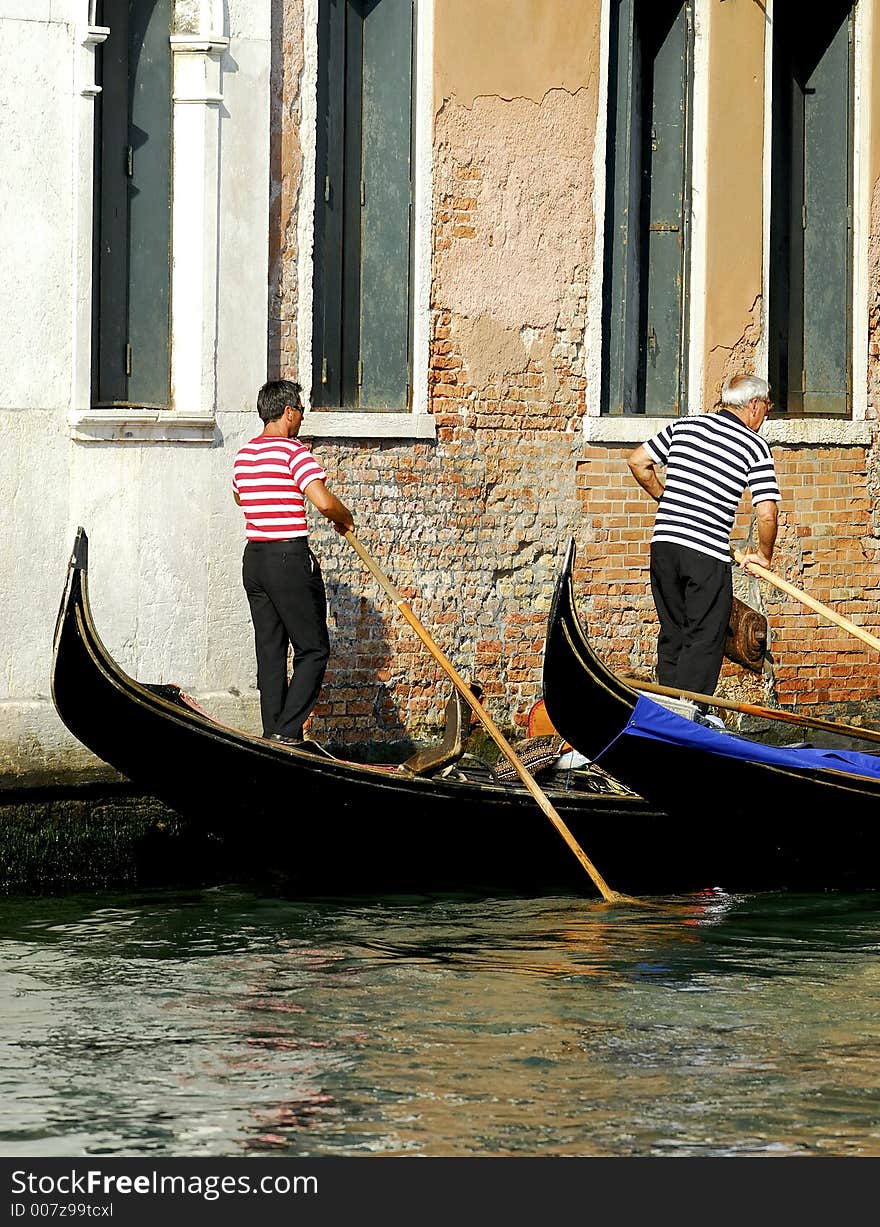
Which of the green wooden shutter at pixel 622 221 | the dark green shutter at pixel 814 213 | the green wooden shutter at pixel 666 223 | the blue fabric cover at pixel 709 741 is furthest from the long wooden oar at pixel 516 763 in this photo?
the dark green shutter at pixel 814 213

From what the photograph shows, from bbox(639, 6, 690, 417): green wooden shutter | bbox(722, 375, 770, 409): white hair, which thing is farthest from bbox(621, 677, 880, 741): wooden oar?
bbox(639, 6, 690, 417): green wooden shutter

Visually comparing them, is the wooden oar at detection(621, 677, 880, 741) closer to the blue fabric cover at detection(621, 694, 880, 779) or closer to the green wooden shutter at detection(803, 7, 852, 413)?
the blue fabric cover at detection(621, 694, 880, 779)

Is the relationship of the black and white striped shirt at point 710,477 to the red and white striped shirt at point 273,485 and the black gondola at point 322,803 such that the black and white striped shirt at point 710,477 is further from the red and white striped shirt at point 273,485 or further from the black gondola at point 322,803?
the red and white striped shirt at point 273,485

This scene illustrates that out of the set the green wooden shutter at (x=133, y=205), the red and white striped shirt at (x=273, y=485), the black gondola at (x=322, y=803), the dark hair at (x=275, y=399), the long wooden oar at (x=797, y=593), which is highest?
the green wooden shutter at (x=133, y=205)

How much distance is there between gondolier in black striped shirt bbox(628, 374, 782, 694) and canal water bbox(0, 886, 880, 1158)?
88cm

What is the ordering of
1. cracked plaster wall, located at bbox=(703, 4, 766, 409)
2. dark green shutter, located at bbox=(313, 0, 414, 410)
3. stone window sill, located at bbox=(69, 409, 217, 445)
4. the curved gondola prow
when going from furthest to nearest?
cracked plaster wall, located at bbox=(703, 4, 766, 409) → dark green shutter, located at bbox=(313, 0, 414, 410) → stone window sill, located at bbox=(69, 409, 217, 445) → the curved gondola prow

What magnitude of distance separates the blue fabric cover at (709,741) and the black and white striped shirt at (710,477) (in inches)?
32.6

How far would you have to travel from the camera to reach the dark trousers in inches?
297

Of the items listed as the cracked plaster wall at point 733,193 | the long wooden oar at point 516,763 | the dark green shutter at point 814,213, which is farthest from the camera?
the dark green shutter at point 814,213

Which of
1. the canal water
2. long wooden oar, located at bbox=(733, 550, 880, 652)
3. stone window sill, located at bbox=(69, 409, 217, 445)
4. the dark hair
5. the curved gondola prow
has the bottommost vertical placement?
the canal water

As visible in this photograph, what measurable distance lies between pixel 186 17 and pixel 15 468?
1.58 m

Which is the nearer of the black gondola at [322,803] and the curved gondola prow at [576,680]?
the black gondola at [322,803]

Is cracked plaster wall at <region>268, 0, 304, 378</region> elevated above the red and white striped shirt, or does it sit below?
above

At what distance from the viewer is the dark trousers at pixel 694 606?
7.55 meters
